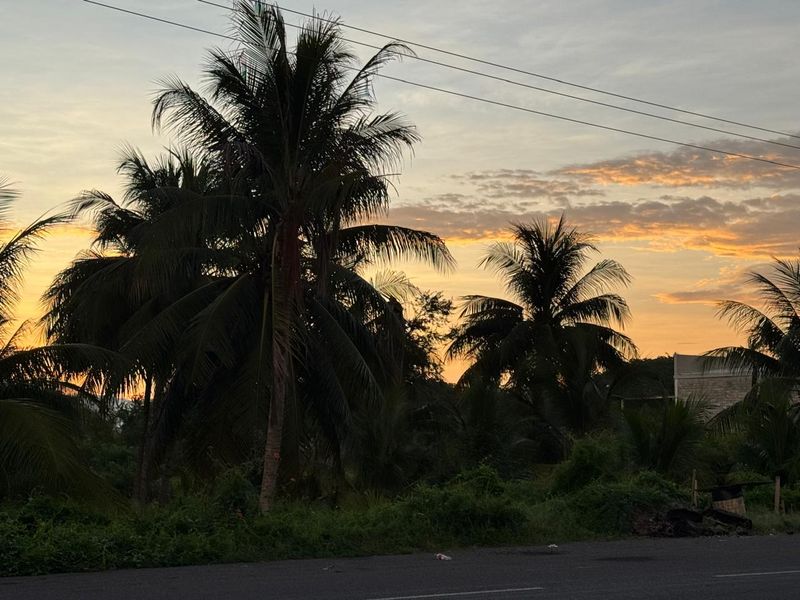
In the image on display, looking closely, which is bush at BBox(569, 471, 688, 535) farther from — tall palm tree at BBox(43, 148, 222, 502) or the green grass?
tall palm tree at BBox(43, 148, 222, 502)

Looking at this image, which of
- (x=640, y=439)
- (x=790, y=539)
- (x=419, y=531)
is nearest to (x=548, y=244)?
(x=640, y=439)

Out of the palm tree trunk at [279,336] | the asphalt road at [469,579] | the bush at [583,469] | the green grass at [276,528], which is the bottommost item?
the asphalt road at [469,579]

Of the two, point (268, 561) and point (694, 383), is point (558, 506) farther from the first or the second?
point (694, 383)

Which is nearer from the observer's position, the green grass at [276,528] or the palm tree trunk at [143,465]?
the green grass at [276,528]

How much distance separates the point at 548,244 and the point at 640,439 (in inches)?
466

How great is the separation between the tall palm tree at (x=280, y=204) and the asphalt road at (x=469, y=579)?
6236mm

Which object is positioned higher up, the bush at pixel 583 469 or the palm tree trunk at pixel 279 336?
the palm tree trunk at pixel 279 336

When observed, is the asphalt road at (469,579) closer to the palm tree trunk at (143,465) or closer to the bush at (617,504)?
the bush at (617,504)

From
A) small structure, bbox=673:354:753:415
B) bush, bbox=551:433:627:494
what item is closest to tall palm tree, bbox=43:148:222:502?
bush, bbox=551:433:627:494

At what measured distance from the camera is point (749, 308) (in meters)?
30.6

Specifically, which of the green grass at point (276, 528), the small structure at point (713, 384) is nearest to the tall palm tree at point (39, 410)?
the green grass at point (276, 528)

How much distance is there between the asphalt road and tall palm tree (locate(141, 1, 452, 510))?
Result: 6.24 m

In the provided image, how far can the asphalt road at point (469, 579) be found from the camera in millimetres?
10227

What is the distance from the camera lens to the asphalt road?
10227mm
